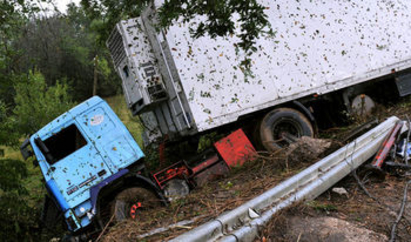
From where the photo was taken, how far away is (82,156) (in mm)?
5500

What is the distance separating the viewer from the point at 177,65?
19.4ft

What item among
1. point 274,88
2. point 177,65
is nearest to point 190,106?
point 177,65

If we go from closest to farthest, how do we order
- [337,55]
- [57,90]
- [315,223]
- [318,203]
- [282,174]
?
[315,223] < [318,203] < [282,174] < [337,55] < [57,90]

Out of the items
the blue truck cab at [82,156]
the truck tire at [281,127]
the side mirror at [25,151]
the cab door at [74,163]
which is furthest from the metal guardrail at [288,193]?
the side mirror at [25,151]

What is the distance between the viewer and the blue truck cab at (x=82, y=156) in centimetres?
531

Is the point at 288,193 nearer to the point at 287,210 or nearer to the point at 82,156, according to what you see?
the point at 287,210

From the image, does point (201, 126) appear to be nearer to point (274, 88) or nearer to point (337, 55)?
point (274, 88)

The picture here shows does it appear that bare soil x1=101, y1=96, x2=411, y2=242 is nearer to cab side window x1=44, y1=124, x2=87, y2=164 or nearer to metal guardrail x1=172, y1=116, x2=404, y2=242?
metal guardrail x1=172, y1=116, x2=404, y2=242

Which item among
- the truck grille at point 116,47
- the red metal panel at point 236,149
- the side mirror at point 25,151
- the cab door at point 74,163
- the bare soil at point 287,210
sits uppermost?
the truck grille at point 116,47

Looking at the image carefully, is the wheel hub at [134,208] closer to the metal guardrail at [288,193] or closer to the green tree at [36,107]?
the metal guardrail at [288,193]

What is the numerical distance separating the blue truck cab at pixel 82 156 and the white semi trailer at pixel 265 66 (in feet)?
3.16

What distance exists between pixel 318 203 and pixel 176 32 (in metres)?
3.87

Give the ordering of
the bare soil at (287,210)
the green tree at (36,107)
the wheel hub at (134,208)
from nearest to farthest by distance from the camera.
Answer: the bare soil at (287,210), the wheel hub at (134,208), the green tree at (36,107)

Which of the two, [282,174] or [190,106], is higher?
[190,106]
